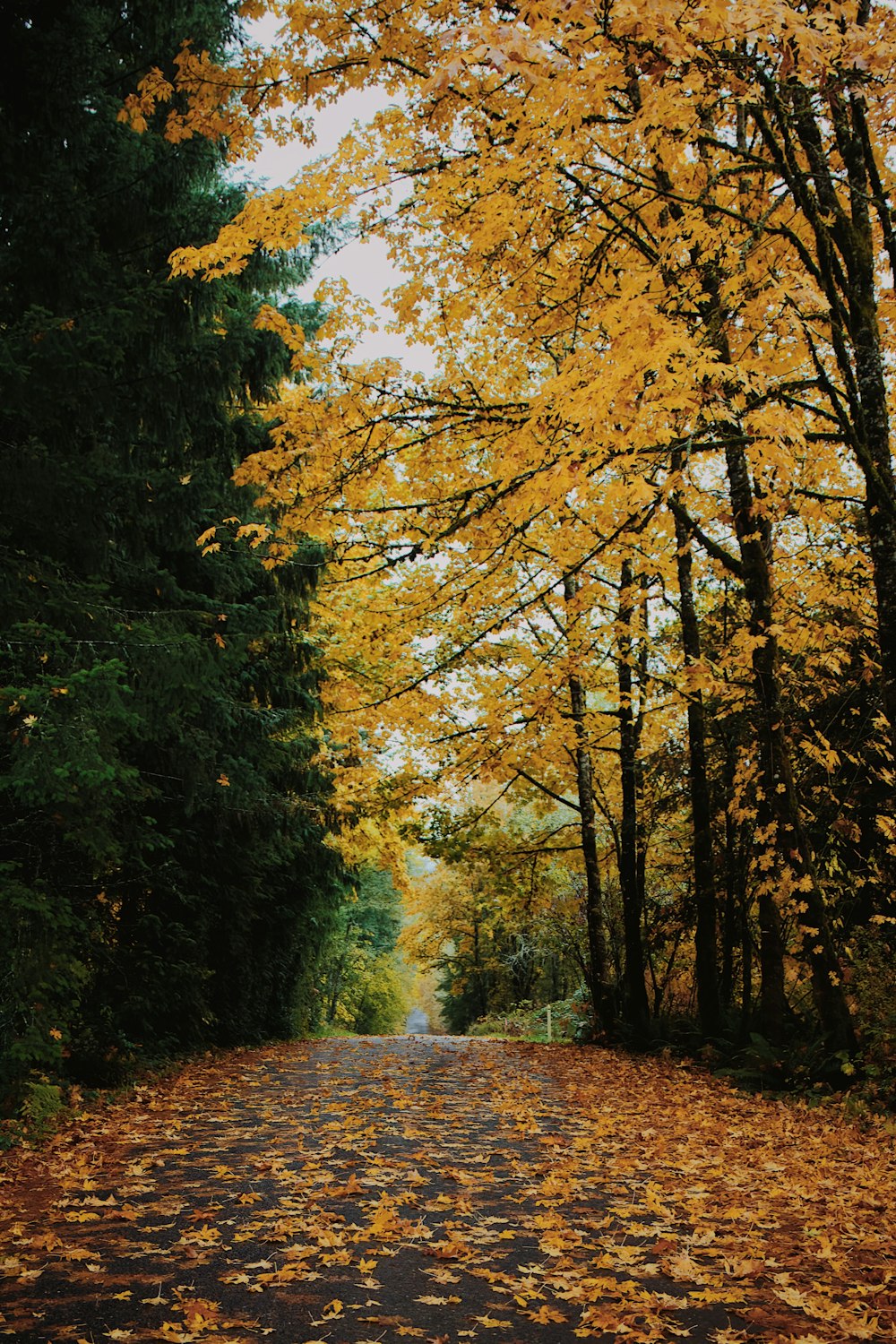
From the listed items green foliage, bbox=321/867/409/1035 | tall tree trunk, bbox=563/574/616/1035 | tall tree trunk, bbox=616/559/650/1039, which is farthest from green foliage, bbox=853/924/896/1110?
green foliage, bbox=321/867/409/1035

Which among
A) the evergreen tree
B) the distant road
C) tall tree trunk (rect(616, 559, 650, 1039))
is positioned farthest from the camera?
the distant road

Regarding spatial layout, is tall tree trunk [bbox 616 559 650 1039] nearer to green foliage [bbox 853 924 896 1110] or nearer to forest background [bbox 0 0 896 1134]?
forest background [bbox 0 0 896 1134]

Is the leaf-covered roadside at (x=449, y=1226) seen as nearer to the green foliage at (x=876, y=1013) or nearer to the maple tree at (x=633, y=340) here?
the green foliage at (x=876, y=1013)

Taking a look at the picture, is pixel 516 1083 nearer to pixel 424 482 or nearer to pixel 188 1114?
pixel 188 1114

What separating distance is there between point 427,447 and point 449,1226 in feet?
20.3

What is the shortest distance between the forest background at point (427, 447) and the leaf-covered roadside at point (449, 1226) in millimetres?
1607

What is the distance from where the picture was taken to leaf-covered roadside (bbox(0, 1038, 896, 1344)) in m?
3.22

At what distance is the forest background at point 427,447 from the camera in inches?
222

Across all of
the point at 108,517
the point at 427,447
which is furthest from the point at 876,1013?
the point at 108,517

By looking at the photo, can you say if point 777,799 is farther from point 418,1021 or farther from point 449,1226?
point 418,1021

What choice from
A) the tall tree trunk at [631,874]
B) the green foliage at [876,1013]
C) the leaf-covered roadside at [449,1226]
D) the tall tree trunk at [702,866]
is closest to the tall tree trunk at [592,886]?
the tall tree trunk at [631,874]

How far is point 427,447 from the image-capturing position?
816cm

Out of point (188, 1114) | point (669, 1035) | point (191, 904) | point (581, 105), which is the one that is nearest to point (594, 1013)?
point (669, 1035)

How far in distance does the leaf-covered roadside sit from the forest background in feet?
5.27
